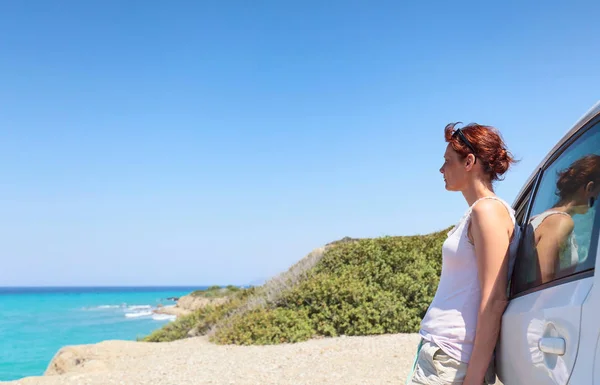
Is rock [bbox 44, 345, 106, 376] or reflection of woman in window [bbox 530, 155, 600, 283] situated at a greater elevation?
reflection of woman in window [bbox 530, 155, 600, 283]

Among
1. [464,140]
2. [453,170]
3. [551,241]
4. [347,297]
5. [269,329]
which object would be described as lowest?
[269,329]

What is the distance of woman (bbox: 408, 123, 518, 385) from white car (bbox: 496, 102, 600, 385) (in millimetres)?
86

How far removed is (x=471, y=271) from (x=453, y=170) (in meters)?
0.49

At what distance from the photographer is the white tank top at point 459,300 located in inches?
90.7

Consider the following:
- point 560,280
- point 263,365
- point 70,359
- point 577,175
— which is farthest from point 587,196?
point 70,359

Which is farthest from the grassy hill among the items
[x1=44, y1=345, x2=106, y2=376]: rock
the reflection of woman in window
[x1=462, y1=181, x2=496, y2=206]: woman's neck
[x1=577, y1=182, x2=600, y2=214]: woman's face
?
[x1=577, y1=182, x2=600, y2=214]: woman's face

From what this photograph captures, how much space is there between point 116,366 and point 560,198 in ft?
29.4

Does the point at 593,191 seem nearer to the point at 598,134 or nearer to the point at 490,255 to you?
the point at 598,134

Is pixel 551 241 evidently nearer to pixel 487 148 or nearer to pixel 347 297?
pixel 487 148

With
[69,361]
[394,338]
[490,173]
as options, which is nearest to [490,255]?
[490,173]

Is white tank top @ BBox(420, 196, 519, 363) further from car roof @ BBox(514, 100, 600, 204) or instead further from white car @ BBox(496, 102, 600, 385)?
car roof @ BBox(514, 100, 600, 204)

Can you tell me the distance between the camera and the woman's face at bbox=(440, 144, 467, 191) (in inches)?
99.0

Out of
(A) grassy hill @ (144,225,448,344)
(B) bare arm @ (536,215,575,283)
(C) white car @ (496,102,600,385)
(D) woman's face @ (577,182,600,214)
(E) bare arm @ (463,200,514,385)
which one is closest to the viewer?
(C) white car @ (496,102,600,385)

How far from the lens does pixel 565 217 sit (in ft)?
6.65
